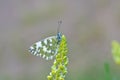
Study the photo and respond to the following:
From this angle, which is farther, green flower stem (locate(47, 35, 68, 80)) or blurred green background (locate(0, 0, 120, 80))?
blurred green background (locate(0, 0, 120, 80))

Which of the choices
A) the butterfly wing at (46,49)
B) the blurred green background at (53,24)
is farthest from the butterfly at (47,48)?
the blurred green background at (53,24)

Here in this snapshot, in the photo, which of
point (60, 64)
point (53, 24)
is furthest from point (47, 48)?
point (53, 24)

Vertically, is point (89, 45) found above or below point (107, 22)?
below

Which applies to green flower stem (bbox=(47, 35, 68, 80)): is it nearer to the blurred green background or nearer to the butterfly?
the butterfly

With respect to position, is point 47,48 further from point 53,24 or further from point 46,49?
point 53,24

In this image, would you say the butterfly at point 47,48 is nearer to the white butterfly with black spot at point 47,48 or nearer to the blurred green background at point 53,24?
the white butterfly with black spot at point 47,48

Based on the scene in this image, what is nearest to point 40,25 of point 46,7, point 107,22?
point 46,7

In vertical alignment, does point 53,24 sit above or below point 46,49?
above

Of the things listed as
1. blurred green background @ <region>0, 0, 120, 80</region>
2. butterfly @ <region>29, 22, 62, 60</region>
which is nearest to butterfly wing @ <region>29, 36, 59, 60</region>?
butterfly @ <region>29, 22, 62, 60</region>

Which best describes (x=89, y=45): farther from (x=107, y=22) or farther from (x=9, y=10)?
(x=9, y=10)
